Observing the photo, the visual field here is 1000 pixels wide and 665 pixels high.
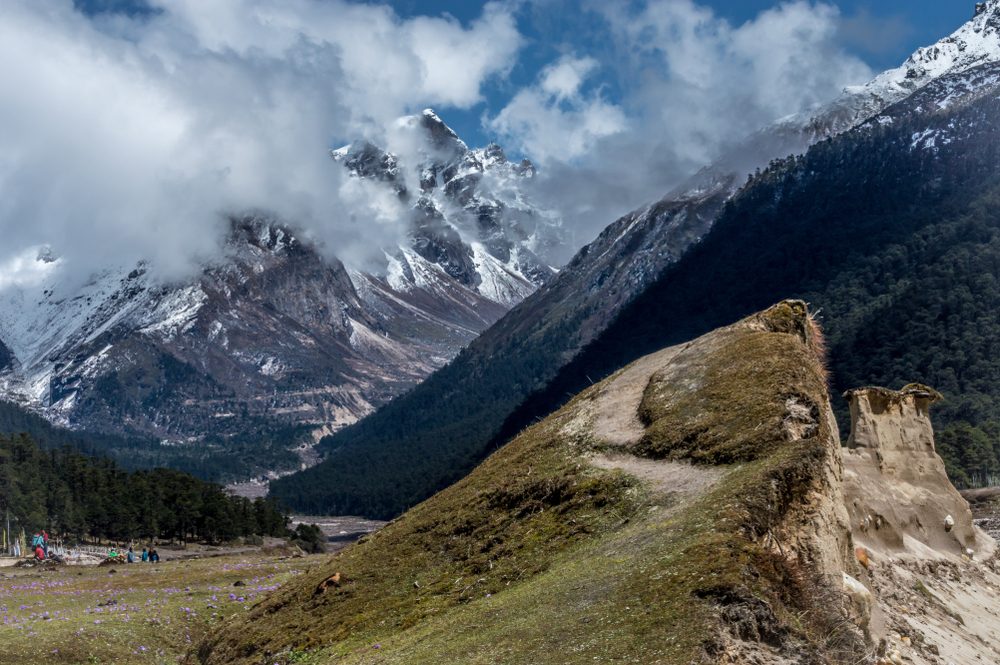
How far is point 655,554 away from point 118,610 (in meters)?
32.9

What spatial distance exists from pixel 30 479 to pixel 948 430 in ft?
459

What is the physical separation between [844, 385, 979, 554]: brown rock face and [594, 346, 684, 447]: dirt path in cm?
1890

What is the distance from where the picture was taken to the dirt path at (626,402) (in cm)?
2808

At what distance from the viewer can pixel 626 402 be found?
30.7 meters

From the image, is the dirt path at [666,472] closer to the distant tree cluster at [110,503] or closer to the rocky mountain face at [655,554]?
the rocky mountain face at [655,554]

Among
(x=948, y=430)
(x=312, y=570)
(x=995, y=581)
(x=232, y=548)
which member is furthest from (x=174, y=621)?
(x=948, y=430)

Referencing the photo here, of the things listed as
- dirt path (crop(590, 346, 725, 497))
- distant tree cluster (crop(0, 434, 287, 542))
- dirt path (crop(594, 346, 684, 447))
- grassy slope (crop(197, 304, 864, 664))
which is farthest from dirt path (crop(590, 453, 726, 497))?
distant tree cluster (crop(0, 434, 287, 542))

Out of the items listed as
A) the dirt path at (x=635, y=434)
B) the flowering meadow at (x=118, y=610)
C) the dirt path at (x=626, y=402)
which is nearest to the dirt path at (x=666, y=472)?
the dirt path at (x=635, y=434)

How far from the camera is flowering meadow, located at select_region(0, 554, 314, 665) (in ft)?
116

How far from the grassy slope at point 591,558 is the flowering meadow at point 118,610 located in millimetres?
5437

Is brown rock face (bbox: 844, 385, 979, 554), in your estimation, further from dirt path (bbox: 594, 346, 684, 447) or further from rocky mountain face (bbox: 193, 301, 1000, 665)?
dirt path (bbox: 594, 346, 684, 447)

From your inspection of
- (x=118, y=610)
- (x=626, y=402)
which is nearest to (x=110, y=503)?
(x=118, y=610)

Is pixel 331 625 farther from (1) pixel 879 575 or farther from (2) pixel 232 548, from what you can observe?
(2) pixel 232 548

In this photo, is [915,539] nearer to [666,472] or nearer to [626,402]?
[626,402]
